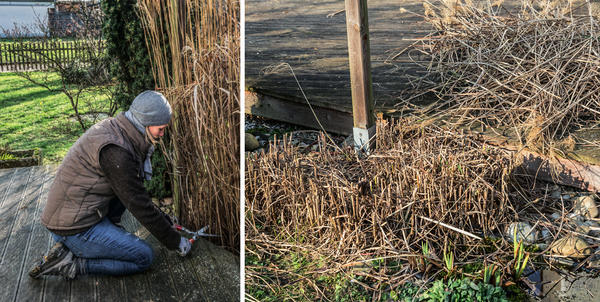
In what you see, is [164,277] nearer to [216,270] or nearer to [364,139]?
[216,270]

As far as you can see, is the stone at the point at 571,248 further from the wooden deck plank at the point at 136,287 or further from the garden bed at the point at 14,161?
the garden bed at the point at 14,161

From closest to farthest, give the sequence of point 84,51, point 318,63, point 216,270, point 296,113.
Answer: point 216,270 < point 296,113 < point 318,63 < point 84,51

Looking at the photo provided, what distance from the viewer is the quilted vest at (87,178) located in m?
2.55

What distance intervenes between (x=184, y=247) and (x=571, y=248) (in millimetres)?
1955

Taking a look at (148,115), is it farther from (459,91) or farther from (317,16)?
(317,16)

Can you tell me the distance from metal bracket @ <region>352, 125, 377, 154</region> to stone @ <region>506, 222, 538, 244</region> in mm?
865

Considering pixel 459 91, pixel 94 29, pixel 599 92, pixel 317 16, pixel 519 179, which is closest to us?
pixel 519 179

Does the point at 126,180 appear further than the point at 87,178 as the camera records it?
No

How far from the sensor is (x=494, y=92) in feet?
11.3

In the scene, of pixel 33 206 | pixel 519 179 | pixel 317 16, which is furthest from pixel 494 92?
pixel 33 206

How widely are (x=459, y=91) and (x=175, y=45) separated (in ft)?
6.21

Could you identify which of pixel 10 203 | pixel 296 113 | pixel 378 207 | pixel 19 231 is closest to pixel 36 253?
pixel 19 231

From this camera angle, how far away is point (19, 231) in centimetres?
343

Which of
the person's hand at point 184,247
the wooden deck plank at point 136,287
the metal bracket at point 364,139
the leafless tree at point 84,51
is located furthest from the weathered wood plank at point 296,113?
the leafless tree at point 84,51
